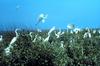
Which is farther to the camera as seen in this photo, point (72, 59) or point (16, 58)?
point (72, 59)

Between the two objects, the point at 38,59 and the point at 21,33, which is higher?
the point at 21,33

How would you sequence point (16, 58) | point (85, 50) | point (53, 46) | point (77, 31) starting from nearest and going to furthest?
point (16, 58), point (53, 46), point (85, 50), point (77, 31)

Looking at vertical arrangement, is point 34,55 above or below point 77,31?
below

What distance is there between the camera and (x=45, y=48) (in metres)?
11.7

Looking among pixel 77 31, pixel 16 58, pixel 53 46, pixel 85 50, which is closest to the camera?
pixel 16 58

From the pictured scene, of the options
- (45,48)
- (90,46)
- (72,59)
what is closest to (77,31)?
(90,46)

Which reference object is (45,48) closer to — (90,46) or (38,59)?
(38,59)

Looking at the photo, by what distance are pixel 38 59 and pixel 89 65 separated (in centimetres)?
199

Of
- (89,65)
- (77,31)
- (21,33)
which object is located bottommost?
(89,65)

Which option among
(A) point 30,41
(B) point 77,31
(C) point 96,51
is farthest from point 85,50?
(B) point 77,31

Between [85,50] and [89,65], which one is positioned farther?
[85,50]

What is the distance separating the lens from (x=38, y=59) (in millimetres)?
11578

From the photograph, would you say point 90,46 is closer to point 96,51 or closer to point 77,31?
point 96,51

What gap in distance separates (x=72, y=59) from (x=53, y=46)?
41.0 inches
